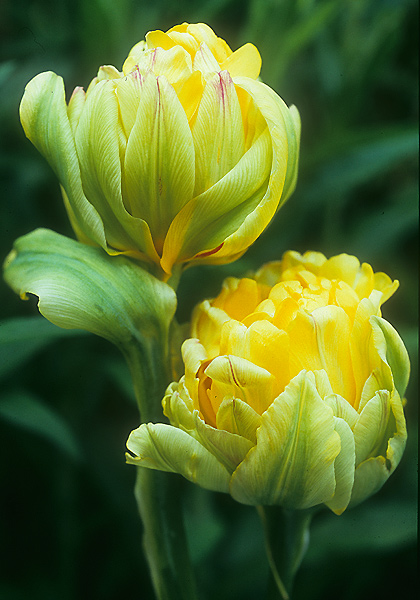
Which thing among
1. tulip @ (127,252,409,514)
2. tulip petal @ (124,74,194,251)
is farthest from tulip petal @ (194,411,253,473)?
tulip petal @ (124,74,194,251)

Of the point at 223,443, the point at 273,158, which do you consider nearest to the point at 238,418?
the point at 223,443

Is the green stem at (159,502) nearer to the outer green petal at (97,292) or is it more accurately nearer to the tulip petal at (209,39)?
the outer green petal at (97,292)

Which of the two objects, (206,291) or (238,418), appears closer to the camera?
(238,418)

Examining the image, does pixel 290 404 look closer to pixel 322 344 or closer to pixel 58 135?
pixel 322 344

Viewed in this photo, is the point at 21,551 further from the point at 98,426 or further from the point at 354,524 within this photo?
the point at 354,524

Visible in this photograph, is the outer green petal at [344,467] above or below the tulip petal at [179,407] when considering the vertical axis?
below

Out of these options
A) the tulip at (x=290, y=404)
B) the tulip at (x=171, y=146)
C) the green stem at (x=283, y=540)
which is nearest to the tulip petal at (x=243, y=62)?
the tulip at (x=171, y=146)
